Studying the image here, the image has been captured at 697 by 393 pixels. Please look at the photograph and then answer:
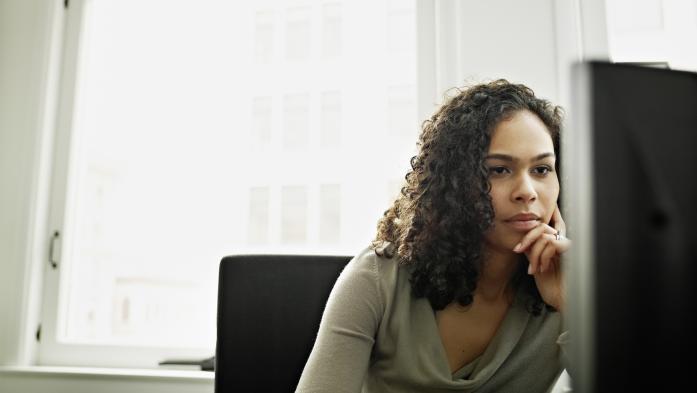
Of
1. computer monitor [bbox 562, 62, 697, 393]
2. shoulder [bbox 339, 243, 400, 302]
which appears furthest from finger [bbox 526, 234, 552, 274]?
computer monitor [bbox 562, 62, 697, 393]

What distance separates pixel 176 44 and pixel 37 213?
75cm

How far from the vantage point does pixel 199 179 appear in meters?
2.04

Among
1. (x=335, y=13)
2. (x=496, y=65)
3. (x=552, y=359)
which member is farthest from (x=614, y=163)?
(x=335, y=13)

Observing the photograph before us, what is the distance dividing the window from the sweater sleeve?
2.78ft

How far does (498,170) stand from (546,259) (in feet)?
0.56

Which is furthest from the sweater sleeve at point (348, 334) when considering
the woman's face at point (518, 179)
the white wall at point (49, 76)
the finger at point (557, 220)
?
the white wall at point (49, 76)

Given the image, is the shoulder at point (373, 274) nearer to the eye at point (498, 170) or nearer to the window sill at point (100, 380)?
the eye at point (498, 170)

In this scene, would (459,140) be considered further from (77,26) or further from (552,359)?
(77,26)

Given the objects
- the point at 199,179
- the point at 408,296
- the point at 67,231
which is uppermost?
the point at 199,179

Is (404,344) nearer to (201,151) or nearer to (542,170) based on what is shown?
(542,170)

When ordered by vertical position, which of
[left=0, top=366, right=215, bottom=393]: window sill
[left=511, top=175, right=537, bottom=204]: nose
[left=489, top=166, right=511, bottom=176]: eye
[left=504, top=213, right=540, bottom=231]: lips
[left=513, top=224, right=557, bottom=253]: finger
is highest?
[left=489, top=166, right=511, bottom=176]: eye

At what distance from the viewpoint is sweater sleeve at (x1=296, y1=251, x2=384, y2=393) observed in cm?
89

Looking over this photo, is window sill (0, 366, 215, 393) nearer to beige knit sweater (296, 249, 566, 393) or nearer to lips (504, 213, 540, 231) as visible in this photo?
beige knit sweater (296, 249, 566, 393)

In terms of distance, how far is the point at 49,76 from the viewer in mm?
2061
